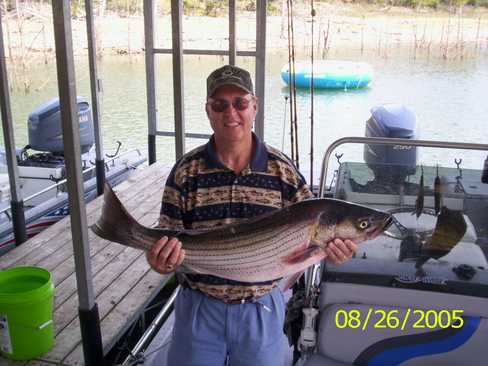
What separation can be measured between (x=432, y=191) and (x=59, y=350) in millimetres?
2297

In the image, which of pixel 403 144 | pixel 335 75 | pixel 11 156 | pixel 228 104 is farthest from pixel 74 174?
pixel 335 75

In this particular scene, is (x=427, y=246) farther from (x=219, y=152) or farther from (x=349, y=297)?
(x=219, y=152)

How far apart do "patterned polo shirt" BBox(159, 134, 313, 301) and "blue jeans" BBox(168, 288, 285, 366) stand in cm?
5

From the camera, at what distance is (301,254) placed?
1787mm

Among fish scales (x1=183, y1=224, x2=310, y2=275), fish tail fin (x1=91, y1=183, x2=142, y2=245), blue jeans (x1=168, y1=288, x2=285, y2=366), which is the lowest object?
blue jeans (x1=168, y1=288, x2=285, y2=366)

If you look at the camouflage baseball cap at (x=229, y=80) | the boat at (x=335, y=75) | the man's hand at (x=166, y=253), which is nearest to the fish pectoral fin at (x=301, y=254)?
the man's hand at (x=166, y=253)

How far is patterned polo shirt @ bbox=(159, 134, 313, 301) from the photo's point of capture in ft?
6.30

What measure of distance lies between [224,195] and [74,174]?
0.75 metres

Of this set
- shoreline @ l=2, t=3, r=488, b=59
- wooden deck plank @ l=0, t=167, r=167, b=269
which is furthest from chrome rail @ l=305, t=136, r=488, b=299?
shoreline @ l=2, t=3, r=488, b=59

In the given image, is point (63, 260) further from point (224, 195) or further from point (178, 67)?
point (224, 195)

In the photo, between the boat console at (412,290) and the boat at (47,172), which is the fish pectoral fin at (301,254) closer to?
the boat console at (412,290)

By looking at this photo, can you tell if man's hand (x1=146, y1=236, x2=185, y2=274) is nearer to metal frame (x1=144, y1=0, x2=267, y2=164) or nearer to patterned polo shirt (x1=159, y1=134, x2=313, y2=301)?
patterned polo shirt (x1=159, y1=134, x2=313, y2=301)

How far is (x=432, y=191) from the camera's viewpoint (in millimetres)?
2875

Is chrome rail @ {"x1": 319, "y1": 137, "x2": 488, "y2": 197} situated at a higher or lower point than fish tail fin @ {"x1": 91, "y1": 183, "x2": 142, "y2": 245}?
higher
